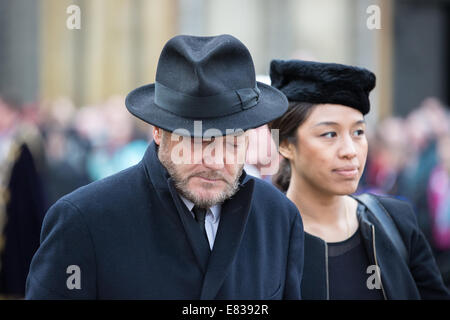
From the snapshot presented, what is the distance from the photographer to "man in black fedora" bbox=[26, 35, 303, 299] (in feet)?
7.47

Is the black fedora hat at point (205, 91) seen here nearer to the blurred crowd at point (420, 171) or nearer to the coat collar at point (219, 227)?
the coat collar at point (219, 227)

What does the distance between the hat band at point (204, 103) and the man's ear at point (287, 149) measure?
92 cm

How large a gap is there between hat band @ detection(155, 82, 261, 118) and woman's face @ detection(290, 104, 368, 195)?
81 cm

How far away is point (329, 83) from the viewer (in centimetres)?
314

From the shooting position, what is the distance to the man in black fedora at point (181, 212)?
2275 mm

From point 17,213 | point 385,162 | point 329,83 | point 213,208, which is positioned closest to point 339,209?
point 329,83

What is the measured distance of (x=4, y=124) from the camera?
23.4 feet

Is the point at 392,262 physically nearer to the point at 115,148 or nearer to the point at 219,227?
the point at 219,227

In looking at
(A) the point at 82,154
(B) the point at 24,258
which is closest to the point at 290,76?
(B) the point at 24,258

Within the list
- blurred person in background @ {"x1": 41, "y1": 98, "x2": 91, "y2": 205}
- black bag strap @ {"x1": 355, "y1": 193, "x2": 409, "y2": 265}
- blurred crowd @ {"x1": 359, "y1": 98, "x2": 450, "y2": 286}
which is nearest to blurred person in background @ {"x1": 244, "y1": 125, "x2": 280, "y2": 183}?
black bag strap @ {"x1": 355, "y1": 193, "x2": 409, "y2": 265}

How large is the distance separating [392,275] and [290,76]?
101 centimetres

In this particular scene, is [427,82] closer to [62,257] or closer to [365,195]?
[365,195]

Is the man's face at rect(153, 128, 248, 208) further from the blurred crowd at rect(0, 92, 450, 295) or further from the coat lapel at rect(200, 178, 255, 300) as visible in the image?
the blurred crowd at rect(0, 92, 450, 295)

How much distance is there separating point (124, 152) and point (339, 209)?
5441 millimetres
